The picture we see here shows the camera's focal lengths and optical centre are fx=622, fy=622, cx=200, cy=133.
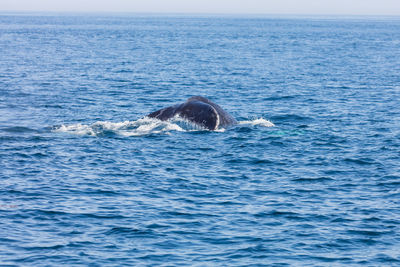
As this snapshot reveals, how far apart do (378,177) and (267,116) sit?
12309 millimetres

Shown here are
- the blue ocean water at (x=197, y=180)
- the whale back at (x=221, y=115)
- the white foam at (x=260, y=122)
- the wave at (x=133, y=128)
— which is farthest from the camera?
the white foam at (x=260, y=122)

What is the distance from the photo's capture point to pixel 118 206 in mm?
17766

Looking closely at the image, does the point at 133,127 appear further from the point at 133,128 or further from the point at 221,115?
the point at 221,115

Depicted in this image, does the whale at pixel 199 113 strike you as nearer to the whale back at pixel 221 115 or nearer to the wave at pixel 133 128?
the whale back at pixel 221 115

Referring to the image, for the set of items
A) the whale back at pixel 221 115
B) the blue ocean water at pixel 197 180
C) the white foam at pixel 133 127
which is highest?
the whale back at pixel 221 115

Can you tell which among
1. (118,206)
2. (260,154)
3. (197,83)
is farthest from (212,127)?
(197,83)

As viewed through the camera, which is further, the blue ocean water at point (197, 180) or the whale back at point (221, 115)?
the whale back at point (221, 115)

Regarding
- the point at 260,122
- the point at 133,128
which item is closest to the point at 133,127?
the point at 133,128

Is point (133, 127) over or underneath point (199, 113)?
underneath

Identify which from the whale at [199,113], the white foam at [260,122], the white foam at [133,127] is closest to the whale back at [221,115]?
the whale at [199,113]

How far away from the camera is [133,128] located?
27906mm

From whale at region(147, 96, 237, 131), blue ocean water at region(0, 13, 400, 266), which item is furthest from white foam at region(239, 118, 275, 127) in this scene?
whale at region(147, 96, 237, 131)

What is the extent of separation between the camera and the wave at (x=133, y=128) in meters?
27.0

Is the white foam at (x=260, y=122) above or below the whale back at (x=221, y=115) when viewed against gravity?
below
